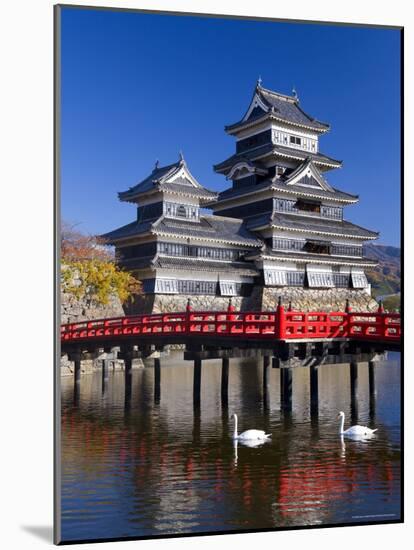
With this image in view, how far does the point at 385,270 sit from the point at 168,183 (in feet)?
11.9

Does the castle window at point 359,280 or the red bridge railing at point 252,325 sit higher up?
the castle window at point 359,280

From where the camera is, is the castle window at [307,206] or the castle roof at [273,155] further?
the castle window at [307,206]

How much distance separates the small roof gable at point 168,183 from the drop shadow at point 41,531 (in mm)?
4396

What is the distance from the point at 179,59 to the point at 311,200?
666 centimetres

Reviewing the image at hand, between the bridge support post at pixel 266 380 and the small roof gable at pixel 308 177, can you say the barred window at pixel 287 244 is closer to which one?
the small roof gable at pixel 308 177

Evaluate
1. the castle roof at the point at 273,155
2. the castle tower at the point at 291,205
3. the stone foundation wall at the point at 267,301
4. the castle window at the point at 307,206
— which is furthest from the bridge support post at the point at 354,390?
the castle window at the point at 307,206

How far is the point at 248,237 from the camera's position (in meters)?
15.1

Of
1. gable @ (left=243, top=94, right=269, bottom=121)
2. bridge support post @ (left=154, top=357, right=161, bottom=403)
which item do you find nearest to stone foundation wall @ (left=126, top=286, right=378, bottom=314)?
bridge support post @ (left=154, top=357, right=161, bottom=403)

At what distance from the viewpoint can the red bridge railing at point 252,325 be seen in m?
11.9

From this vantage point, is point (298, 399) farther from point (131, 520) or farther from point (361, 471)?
point (131, 520)

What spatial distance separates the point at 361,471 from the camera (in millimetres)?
10125

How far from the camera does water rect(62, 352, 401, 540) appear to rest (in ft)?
28.9

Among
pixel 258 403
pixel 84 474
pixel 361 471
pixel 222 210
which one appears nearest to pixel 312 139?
pixel 222 210

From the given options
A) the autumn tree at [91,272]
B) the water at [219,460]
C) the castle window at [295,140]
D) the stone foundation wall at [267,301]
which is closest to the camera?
the water at [219,460]
